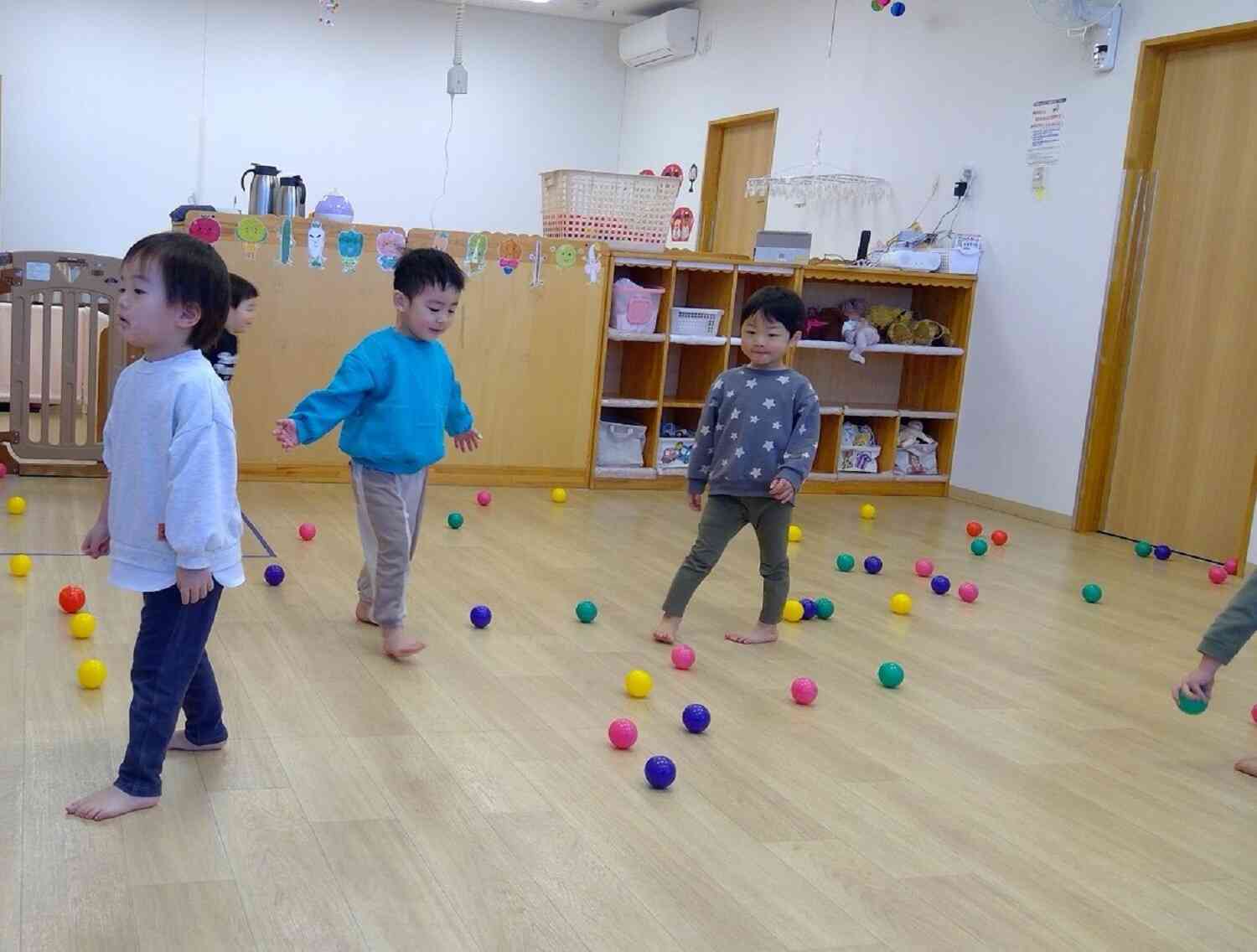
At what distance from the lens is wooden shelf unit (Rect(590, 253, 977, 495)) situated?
21.2 feet

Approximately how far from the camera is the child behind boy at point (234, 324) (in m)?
4.13

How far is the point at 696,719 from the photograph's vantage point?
295cm

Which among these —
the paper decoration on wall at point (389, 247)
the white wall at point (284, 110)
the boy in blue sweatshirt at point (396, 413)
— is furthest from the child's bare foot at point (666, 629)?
the white wall at point (284, 110)

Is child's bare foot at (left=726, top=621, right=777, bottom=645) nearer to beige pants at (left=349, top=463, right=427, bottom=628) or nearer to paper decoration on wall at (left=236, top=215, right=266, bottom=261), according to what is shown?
beige pants at (left=349, top=463, right=427, bottom=628)

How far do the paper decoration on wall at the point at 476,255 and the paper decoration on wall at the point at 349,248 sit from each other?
482 mm

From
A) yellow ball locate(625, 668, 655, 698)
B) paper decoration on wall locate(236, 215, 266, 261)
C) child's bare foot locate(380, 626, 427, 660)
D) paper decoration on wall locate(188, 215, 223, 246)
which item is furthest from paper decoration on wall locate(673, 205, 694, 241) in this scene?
yellow ball locate(625, 668, 655, 698)

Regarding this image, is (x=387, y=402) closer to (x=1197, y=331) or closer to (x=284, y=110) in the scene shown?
(x=1197, y=331)

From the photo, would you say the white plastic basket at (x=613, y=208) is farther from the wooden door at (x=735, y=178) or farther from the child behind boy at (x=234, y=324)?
the wooden door at (x=735, y=178)

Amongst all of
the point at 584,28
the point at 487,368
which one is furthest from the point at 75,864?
the point at 584,28

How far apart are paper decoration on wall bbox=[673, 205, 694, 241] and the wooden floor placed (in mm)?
Result: 5887

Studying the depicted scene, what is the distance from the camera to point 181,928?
1.89m

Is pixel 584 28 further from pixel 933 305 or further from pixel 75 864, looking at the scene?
pixel 75 864

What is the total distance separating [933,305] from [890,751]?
15.5 ft

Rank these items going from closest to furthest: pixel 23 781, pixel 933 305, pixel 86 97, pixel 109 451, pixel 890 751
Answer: pixel 109 451 → pixel 23 781 → pixel 890 751 → pixel 933 305 → pixel 86 97
